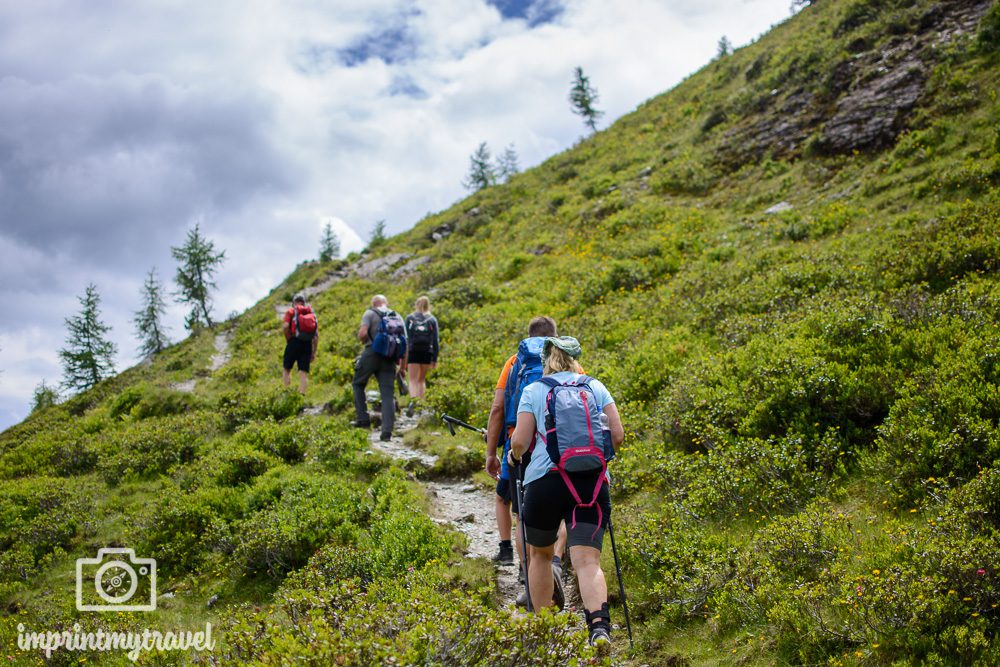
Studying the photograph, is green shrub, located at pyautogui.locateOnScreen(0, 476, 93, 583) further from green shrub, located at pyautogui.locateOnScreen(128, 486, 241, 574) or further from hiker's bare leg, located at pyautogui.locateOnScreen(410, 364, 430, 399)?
hiker's bare leg, located at pyautogui.locateOnScreen(410, 364, 430, 399)

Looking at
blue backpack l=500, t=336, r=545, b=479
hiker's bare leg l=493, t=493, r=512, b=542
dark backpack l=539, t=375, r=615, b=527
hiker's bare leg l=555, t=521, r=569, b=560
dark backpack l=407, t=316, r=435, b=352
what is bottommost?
hiker's bare leg l=555, t=521, r=569, b=560

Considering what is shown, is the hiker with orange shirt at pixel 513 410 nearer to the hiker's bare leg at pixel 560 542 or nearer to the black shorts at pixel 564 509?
the hiker's bare leg at pixel 560 542

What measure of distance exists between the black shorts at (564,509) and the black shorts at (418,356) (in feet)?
25.0

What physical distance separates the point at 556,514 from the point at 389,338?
649cm

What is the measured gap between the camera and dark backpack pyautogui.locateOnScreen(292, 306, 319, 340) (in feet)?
39.3

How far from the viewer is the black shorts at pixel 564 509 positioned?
4.13 meters

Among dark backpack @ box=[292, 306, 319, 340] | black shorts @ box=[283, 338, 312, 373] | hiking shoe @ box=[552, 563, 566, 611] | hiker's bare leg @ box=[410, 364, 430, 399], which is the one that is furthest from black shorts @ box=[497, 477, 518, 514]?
black shorts @ box=[283, 338, 312, 373]

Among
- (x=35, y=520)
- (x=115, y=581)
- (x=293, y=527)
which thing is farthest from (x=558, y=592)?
(x=35, y=520)

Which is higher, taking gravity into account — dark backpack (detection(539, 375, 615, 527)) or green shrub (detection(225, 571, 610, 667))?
dark backpack (detection(539, 375, 615, 527))

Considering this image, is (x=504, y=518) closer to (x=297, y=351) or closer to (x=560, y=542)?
(x=560, y=542)

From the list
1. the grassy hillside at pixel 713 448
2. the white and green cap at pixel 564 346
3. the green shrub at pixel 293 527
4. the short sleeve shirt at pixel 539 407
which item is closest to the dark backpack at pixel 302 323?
the grassy hillside at pixel 713 448

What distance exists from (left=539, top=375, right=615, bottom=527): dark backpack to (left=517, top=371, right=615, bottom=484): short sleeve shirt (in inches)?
2.4

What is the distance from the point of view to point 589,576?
4.13 m

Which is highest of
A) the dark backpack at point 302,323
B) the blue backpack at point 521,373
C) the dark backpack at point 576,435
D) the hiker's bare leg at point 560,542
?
the dark backpack at point 302,323
